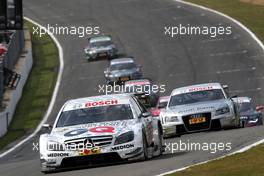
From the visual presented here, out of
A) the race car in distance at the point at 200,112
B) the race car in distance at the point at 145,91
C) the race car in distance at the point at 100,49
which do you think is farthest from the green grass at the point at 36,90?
the race car in distance at the point at 200,112

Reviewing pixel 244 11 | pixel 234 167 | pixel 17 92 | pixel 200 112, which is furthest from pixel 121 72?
pixel 234 167

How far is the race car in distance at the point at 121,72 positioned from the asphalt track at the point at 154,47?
3.02ft

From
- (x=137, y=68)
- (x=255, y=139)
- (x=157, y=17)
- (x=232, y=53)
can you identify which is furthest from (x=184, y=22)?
(x=255, y=139)

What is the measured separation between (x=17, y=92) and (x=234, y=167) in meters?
31.7

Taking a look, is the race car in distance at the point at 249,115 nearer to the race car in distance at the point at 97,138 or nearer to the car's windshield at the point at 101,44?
the race car in distance at the point at 97,138

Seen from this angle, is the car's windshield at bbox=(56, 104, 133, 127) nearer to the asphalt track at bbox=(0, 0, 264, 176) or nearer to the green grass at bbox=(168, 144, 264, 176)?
the green grass at bbox=(168, 144, 264, 176)

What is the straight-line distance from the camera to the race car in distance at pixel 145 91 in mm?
44312

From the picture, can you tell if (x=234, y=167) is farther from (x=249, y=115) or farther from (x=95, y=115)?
(x=249, y=115)

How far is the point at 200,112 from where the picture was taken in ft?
77.5

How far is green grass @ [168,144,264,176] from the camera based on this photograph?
12812 millimetres

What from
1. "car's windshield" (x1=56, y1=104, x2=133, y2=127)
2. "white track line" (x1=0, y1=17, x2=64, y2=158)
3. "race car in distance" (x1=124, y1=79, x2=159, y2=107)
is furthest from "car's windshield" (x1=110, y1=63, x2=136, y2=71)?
"car's windshield" (x1=56, y1=104, x2=133, y2=127)

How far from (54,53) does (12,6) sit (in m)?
34.4

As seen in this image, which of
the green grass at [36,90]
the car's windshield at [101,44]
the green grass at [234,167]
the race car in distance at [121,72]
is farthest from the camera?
the car's windshield at [101,44]

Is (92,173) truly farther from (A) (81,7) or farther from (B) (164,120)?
(A) (81,7)
